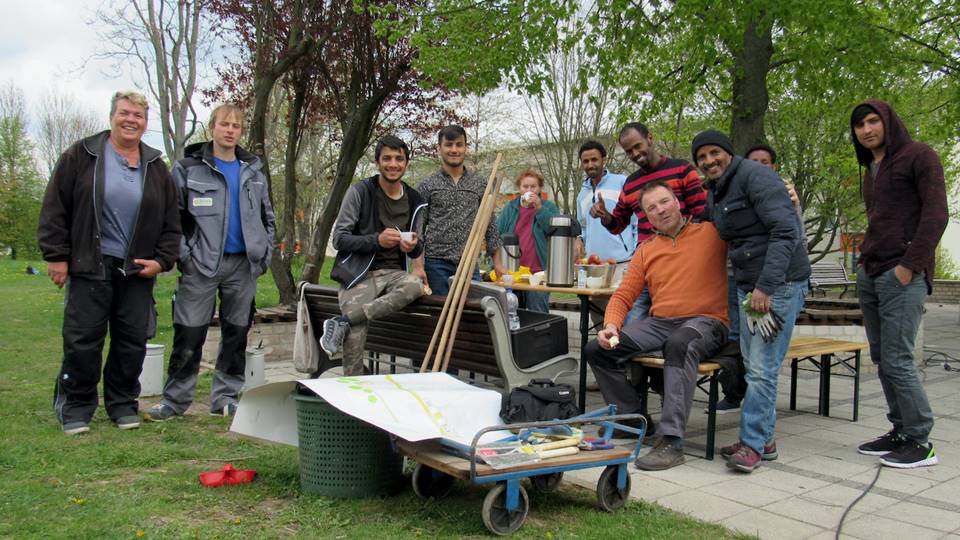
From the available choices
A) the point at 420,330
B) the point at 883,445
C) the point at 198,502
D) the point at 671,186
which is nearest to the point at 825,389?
the point at 883,445

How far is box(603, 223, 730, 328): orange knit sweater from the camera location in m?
4.63

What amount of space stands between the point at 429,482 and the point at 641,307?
229 cm

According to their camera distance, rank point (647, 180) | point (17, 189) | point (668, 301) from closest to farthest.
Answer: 1. point (668, 301)
2. point (647, 180)
3. point (17, 189)

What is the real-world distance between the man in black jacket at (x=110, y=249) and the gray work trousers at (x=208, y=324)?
0.22 meters

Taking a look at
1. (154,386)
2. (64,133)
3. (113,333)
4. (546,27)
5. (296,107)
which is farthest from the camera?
(64,133)

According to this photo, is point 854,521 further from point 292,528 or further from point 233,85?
point 233,85

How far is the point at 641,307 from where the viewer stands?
17.3 ft

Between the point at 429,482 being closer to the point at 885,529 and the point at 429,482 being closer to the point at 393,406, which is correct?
the point at 393,406

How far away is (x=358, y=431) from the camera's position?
3.46 meters

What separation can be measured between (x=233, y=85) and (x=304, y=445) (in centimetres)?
1119

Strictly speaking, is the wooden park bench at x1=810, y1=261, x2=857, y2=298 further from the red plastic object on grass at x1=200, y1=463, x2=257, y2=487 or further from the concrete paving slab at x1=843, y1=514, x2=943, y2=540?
the red plastic object on grass at x1=200, y1=463, x2=257, y2=487

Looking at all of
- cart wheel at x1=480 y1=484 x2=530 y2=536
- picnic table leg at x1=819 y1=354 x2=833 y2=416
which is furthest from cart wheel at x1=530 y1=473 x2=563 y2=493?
picnic table leg at x1=819 y1=354 x2=833 y2=416

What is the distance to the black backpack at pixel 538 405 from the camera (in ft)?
11.9

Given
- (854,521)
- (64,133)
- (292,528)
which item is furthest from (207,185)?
(64,133)
